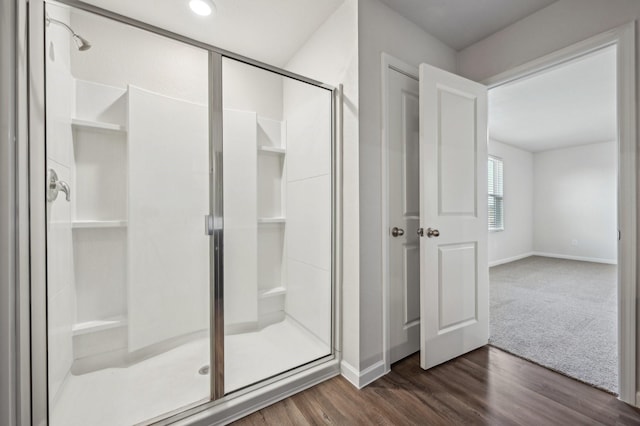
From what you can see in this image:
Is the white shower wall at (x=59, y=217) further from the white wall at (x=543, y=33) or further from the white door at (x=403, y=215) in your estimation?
the white wall at (x=543, y=33)

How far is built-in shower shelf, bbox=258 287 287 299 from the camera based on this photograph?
1.94m

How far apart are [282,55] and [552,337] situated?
3.38m

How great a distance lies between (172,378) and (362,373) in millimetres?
1163

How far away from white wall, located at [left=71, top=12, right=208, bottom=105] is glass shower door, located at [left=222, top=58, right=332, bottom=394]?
27 centimetres

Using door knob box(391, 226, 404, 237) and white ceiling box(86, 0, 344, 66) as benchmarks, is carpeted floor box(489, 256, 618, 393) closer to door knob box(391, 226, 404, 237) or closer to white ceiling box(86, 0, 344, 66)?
door knob box(391, 226, 404, 237)

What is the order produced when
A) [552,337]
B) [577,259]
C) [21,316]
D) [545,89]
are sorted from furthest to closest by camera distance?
[577,259]
[545,89]
[552,337]
[21,316]

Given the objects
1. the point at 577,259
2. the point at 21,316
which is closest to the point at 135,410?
the point at 21,316

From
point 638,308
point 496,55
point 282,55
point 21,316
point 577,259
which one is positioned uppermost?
point 282,55

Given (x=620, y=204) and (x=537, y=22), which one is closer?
(x=620, y=204)

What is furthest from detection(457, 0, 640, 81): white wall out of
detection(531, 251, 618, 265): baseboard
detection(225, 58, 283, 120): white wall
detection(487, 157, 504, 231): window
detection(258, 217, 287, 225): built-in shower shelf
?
detection(531, 251, 618, 265): baseboard

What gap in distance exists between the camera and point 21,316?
37.8 inches

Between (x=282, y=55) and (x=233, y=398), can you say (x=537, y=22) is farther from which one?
(x=233, y=398)

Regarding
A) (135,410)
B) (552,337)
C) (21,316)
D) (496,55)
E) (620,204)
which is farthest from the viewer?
(552,337)

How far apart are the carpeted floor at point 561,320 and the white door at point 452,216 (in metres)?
0.42
